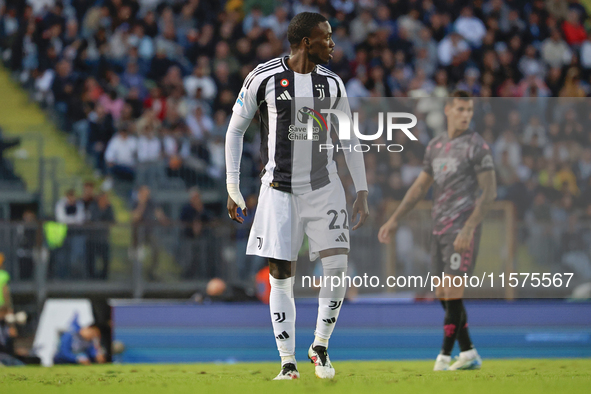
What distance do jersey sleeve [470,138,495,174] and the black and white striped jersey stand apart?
1.74m

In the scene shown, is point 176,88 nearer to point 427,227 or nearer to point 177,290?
point 177,290

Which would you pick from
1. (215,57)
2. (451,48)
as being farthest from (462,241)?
(451,48)

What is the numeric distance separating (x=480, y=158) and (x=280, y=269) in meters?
2.41

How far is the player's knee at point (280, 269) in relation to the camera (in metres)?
5.98

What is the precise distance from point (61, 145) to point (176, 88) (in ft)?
7.05

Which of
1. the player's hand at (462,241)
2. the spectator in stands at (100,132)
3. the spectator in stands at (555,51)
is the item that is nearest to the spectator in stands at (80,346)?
the spectator in stands at (100,132)

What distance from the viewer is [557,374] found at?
253 inches

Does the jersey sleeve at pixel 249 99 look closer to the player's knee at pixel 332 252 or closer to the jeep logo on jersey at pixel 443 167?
the player's knee at pixel 332 252

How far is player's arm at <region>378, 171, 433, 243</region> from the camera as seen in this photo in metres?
7.45

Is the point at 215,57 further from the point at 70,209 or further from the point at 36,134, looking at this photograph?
the point at 70,209

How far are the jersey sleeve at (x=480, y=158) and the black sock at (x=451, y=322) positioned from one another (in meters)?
1.23

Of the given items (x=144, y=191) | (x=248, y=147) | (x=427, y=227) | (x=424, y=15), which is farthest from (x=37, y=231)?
(x=424, y=15)

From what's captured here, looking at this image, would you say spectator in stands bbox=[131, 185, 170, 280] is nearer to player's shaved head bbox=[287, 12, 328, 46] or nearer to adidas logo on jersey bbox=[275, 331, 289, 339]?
adidas logo on jersey bbox=[275, 331, 289, 339]

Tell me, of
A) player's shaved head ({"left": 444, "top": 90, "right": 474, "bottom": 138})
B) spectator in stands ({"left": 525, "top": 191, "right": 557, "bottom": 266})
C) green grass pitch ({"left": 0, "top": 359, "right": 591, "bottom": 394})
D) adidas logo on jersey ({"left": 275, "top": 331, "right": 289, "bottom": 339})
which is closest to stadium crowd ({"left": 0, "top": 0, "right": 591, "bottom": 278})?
spectator in stands ({"left": 525, "top": 191, "right": 557, "bottom": 266})
